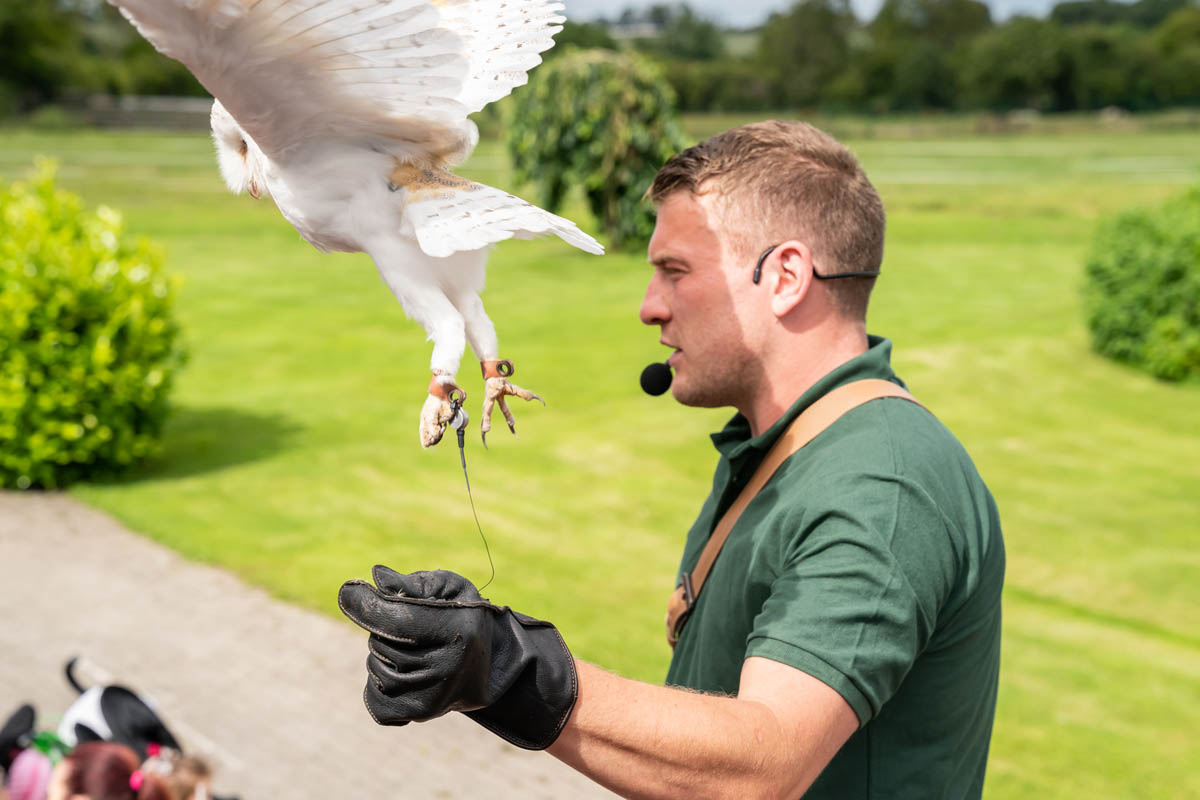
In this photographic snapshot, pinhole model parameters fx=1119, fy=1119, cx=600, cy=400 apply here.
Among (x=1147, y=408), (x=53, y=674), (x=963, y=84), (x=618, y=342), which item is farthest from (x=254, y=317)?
(x=963, y=84)

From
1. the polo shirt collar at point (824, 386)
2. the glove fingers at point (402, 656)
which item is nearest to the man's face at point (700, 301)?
the polo shirt collar at point (824, 386)

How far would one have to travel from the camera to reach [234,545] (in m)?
8.66

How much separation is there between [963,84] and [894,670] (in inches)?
3390

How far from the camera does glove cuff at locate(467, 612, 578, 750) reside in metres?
1.61

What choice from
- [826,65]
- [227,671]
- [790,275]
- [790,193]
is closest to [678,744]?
[790,275]

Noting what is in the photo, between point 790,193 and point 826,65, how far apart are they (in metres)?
89.9

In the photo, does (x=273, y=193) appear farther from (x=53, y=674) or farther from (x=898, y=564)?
(x=53, y=674)

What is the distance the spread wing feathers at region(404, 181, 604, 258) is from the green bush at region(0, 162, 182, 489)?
8193 mm

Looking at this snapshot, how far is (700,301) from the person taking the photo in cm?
230

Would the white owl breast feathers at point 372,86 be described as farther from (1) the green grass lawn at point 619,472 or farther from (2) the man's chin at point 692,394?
(1) the green grass lawn at point 619,472

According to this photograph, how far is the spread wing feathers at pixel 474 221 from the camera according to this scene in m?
1.44

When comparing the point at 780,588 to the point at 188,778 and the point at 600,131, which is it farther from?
the point at 600,131

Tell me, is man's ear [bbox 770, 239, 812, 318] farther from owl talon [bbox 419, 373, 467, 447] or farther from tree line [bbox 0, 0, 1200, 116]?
tree line [bbox 0, 0, 1200, 116]

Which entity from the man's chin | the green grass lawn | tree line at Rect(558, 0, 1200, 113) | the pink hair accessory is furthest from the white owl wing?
tree line at Rect(558, 0, 1200, 113)
